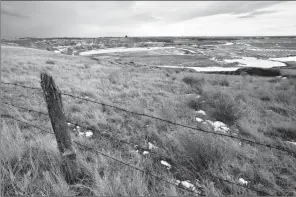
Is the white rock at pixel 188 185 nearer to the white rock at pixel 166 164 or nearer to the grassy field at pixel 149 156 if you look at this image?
the grassy field at pixel 149 156

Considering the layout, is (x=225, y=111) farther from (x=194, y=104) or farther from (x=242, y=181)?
(x=242, y=181)

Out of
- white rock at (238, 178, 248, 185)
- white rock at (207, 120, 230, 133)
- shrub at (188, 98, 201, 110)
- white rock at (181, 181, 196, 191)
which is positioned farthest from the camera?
shrub at (188, 98, 201, 110)

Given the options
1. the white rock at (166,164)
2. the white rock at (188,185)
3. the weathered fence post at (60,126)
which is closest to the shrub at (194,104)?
the white rock at (166,164)

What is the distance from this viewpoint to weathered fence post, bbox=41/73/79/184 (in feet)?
8.01

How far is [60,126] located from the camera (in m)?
2.60

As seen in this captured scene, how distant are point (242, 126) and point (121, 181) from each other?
12.8 feet

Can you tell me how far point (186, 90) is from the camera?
35.5ft

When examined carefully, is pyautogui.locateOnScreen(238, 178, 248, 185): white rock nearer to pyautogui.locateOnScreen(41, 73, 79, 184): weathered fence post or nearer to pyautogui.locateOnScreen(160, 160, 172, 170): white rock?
pyautogui.locateOnScreen(160, 160, 172, 170): white rock

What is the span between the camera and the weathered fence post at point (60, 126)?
2.44 m

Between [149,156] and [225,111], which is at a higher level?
[225,111]

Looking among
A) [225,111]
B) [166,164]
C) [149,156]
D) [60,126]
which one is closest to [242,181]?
[166,164]

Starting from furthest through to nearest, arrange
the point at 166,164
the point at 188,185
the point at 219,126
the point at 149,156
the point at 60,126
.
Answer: the point at 219,126, the point at 149,156, the point at 166,164, the point at 188,185, the point at 60,126

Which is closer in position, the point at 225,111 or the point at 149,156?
the point at 149,156

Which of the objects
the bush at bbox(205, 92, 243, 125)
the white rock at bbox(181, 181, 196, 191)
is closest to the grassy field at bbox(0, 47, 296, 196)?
the bush at bbox(205, 92, 243, 125)
